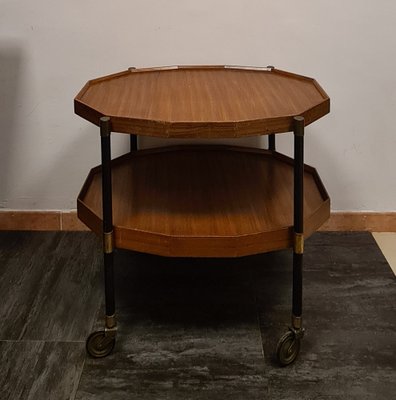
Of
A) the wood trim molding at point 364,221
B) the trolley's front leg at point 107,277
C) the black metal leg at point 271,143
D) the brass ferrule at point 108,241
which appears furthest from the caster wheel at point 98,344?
the wood trim molding at point 364,221

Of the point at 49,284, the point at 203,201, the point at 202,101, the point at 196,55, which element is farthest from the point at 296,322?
the point at 196,55

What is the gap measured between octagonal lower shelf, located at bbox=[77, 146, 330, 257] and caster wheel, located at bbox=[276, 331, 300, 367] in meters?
0.19

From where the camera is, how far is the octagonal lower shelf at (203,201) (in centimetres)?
123

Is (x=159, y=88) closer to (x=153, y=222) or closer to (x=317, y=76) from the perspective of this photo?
(x=153, y=222)

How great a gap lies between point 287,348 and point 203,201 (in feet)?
1.22

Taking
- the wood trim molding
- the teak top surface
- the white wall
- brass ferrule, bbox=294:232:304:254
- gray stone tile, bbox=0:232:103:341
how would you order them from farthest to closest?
the wood trim molding → the white wall → gray stone tile, bbox=0:232:103:341 → brass ferrule, bbox=294:232:304:254 → the teak top surface

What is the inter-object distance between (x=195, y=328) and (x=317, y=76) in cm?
78

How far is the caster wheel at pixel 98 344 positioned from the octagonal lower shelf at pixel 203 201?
21 cm

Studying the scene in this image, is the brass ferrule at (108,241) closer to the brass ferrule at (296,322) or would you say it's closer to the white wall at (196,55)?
the brass ferrule at (296,322)

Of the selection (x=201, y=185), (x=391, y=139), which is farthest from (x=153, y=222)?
(x=391, y=139)

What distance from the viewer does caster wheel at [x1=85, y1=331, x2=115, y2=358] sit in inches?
50.8

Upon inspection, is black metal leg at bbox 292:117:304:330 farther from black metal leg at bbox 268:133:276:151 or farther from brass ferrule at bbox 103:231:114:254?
black metal leg at bbox 268:133:276:151

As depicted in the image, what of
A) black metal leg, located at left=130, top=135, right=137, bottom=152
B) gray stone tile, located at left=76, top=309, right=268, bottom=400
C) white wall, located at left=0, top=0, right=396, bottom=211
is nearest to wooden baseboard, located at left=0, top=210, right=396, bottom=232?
white wall, located at left=0, top=0, right=396, bottom=211

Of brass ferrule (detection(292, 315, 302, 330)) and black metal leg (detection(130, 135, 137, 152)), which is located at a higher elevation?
black metal leg (detection(130, 135, 137, 152))
